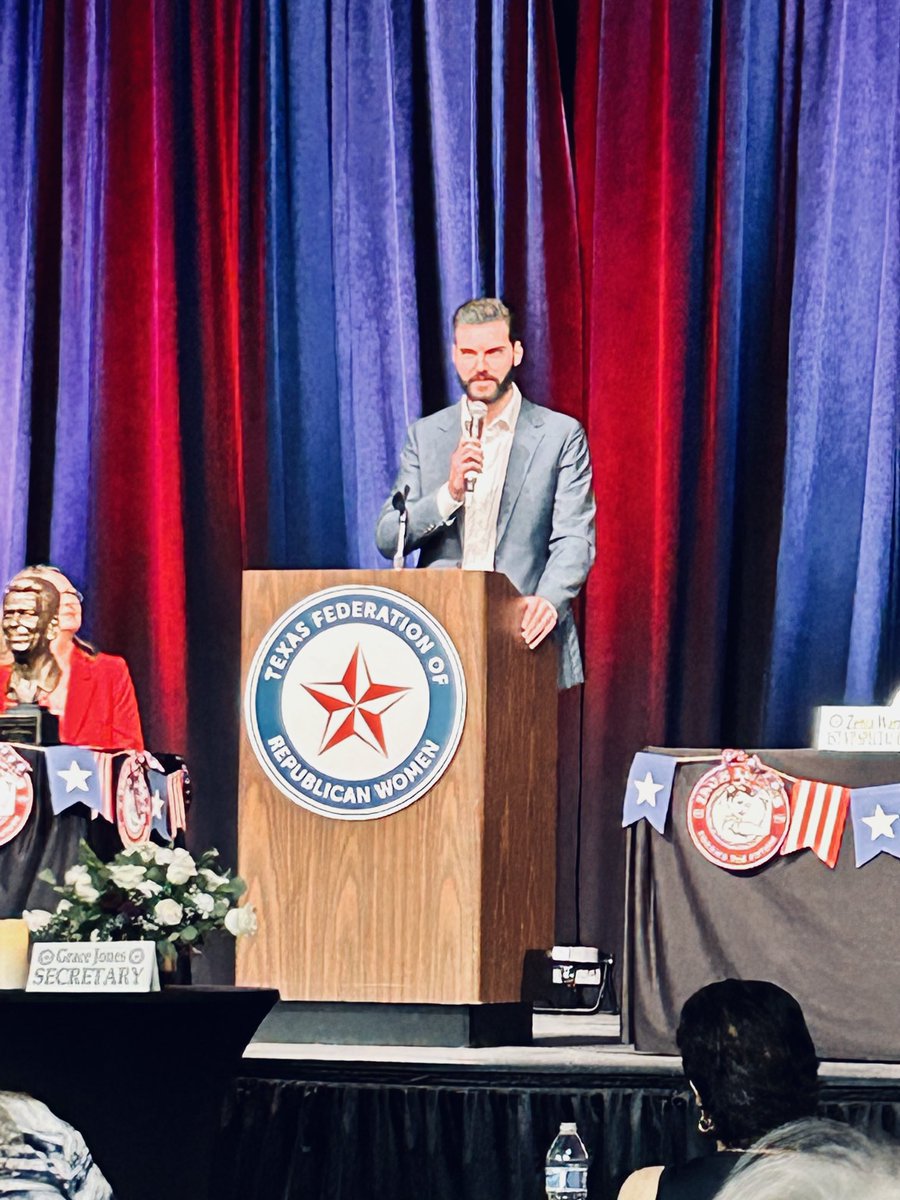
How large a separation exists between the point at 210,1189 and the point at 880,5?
4.21m

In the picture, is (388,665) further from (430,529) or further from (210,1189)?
(210,1189)

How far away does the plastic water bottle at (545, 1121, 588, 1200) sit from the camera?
3.60 metres

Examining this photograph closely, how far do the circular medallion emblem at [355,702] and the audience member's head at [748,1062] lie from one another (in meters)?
1.46

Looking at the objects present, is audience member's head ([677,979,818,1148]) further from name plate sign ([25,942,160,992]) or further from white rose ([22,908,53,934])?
white rose ([22,908,53,934])

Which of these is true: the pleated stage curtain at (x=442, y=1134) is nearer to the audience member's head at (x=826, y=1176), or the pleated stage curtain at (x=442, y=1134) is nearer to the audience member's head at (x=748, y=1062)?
the audience member's head at (x=748, y=1062)

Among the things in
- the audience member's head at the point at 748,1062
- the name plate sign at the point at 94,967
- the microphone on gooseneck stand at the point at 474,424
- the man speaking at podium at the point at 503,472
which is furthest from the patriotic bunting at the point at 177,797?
the audience member's head at the point at 748,1062

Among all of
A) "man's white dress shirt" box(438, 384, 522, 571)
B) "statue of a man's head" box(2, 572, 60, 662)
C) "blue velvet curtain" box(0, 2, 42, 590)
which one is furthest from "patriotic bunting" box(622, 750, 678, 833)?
"blue velvet curtain" box(0, 2, 42, 590)

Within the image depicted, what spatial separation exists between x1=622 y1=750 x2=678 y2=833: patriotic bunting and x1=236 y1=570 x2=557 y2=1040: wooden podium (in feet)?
0.93

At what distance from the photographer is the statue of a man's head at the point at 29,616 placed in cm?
569

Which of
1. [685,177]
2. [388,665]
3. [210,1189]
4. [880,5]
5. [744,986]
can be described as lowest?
[210,1189]

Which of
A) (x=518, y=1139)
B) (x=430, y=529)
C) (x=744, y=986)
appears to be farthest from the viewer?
(x=430, y=529)

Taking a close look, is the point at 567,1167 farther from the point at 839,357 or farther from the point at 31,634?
the point at 839,357

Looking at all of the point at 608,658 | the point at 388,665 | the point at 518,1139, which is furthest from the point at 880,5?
the point at 518,1139

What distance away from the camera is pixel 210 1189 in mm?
3479
